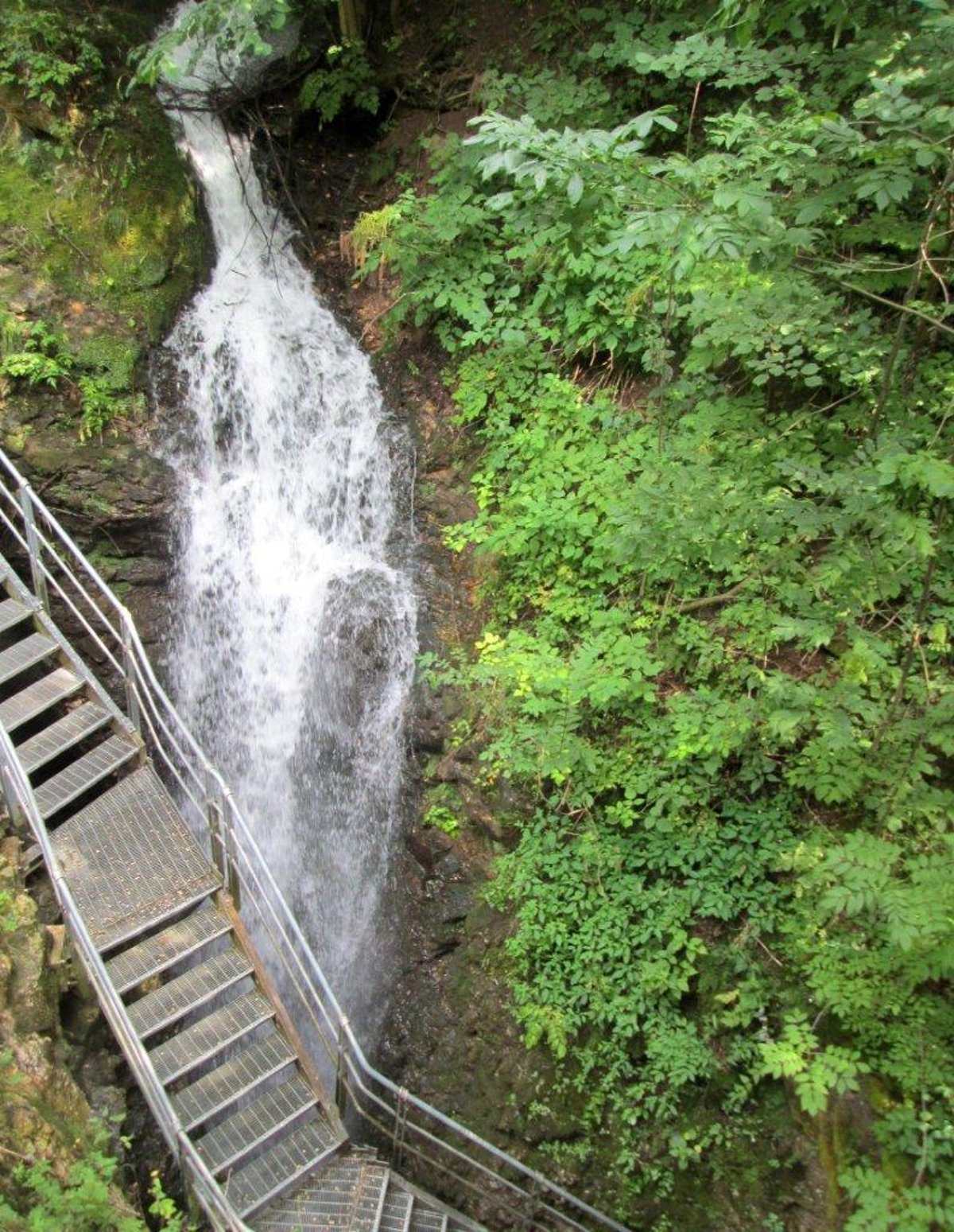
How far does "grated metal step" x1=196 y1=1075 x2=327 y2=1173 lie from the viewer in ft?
15.1

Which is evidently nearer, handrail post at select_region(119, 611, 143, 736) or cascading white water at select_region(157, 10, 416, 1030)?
handrail post at select_region(119, 611, 143, 736)

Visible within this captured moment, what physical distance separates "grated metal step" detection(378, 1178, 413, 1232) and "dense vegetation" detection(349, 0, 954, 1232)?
1048mm

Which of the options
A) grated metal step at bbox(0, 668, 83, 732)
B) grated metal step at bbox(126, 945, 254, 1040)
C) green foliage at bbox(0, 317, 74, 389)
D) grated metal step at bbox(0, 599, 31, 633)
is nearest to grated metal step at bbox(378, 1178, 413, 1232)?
grated metal step at bbox(126, 945, 254, 1040)

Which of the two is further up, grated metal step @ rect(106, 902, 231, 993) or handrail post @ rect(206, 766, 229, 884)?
handrail post @ rect(206, 766, 229, 884)

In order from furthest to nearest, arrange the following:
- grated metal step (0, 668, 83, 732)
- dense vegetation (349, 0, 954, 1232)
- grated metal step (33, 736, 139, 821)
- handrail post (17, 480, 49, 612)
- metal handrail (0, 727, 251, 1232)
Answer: handrail post (17, 480, 49, 612), grated metal step (0, 668, 83, 732), grated metal step (33, 736, 139, 821), metal handrail (0, 727, 251, 1232), dense vegetation (349, 0, 954, 1232)

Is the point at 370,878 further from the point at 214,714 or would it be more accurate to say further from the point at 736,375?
the point at 736,375

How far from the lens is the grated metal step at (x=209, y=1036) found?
4.70 meters

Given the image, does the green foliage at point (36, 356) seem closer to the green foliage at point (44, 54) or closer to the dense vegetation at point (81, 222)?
the dense vegetation at point (81, 222)

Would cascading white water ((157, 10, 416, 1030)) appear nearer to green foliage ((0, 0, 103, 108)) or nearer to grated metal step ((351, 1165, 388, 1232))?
green foliage ((0, 0, 103, 108))

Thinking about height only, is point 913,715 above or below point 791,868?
above

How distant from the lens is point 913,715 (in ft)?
15.8

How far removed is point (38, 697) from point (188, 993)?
2263 mm

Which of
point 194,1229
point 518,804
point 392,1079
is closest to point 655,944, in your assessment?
point 518,804

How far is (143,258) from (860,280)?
20.7 ft
